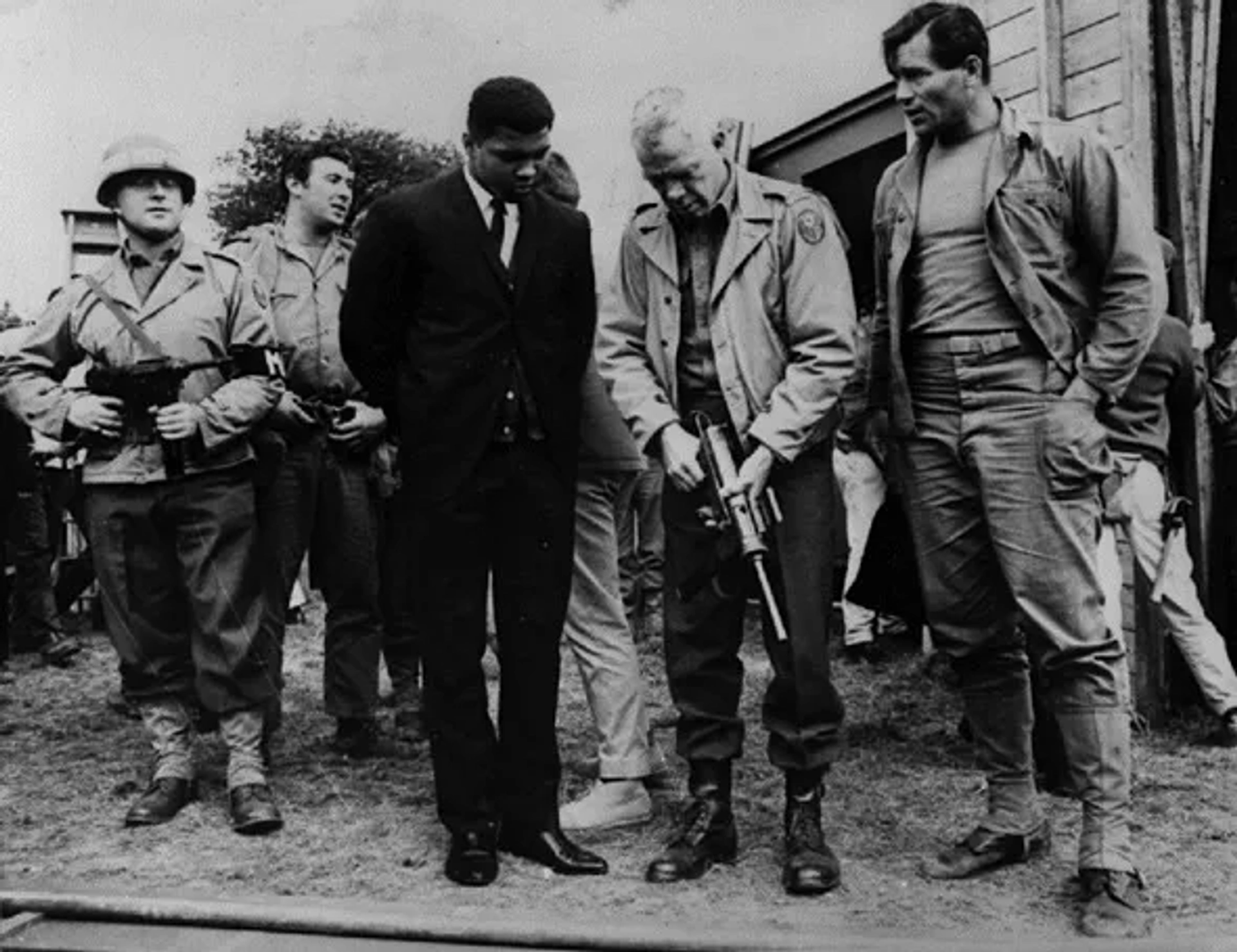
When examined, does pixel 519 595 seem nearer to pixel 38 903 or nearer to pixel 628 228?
pixel 628 228

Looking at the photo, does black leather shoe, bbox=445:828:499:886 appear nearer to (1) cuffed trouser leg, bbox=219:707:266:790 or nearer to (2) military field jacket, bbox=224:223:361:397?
(1) cuffed trouser leg, bbox=219:707:266:790

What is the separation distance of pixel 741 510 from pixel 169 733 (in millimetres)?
1987

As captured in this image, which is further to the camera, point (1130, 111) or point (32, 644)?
point (32, 644)

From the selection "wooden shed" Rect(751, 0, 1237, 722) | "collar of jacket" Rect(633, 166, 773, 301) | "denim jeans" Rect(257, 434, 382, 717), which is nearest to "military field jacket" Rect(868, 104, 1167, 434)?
"collar of jacket" Rect(633, 166, 773, 301)

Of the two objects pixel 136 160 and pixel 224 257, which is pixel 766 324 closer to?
pixel 224 257

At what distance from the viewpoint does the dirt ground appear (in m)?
3.19

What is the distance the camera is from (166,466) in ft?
13.0

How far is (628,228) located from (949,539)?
1.19 m

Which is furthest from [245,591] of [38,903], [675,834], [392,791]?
[675,834]

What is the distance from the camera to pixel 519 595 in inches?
142

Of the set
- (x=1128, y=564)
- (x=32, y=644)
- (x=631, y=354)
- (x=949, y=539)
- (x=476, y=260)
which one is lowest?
(x=32, y=644)

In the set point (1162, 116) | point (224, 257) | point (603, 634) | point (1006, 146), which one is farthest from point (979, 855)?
point (1162, 116)

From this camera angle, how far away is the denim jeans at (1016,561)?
3.18 metres

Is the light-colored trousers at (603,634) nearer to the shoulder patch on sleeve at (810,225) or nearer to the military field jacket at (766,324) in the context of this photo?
the military field jacket at (766,324)
